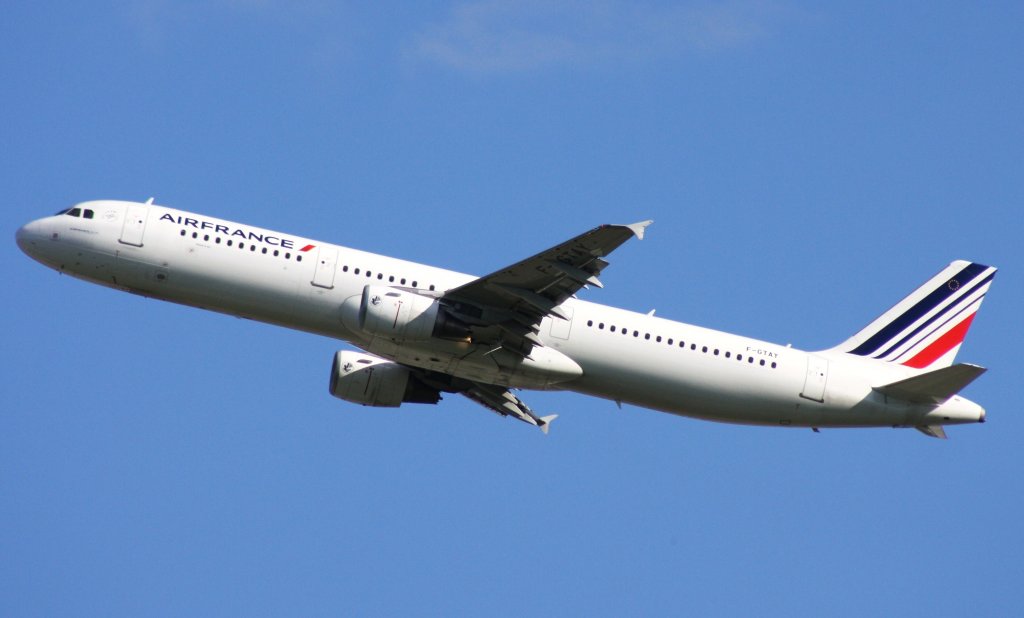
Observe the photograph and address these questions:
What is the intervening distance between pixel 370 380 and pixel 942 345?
69.7ft

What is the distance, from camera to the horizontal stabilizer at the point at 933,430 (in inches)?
1777

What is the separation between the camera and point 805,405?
44688mm

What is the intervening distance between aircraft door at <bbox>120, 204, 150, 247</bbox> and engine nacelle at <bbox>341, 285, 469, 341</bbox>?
755cm

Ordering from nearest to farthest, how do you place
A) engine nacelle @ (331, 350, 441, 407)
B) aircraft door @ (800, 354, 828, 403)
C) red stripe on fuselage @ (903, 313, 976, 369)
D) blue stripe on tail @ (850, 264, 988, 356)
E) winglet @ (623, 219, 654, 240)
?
winglet @ (623, 219, 654, 240), aircraft door @ (800, 354, 828, 403), engine nacelle @ (331, 350, 441, 407), blue stripe on tail @ (850, 264, 988, 356), red stripe on fuselage @ (903, 313, 976, 369)

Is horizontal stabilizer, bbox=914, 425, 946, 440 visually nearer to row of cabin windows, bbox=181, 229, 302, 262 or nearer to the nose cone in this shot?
row of cabin windows, bbox=181, 229, 302, 262

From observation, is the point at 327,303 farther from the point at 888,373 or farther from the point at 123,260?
the point at 888,373

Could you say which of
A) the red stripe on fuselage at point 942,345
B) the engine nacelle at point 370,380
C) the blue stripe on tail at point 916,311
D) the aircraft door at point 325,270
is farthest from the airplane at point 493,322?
the red stripe on fuselage at point 942,345

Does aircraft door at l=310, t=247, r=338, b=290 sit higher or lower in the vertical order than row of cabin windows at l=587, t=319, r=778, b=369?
higher

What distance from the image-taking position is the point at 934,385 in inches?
1729

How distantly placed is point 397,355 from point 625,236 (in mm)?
8915

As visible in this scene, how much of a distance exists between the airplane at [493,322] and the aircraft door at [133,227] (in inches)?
1.8

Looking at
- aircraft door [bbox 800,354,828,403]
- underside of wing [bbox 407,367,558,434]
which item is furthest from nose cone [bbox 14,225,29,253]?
aircraft door [bbox 800,354,828,403]

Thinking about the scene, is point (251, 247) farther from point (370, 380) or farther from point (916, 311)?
point (916, 311)

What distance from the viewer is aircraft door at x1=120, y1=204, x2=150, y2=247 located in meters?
42.6
